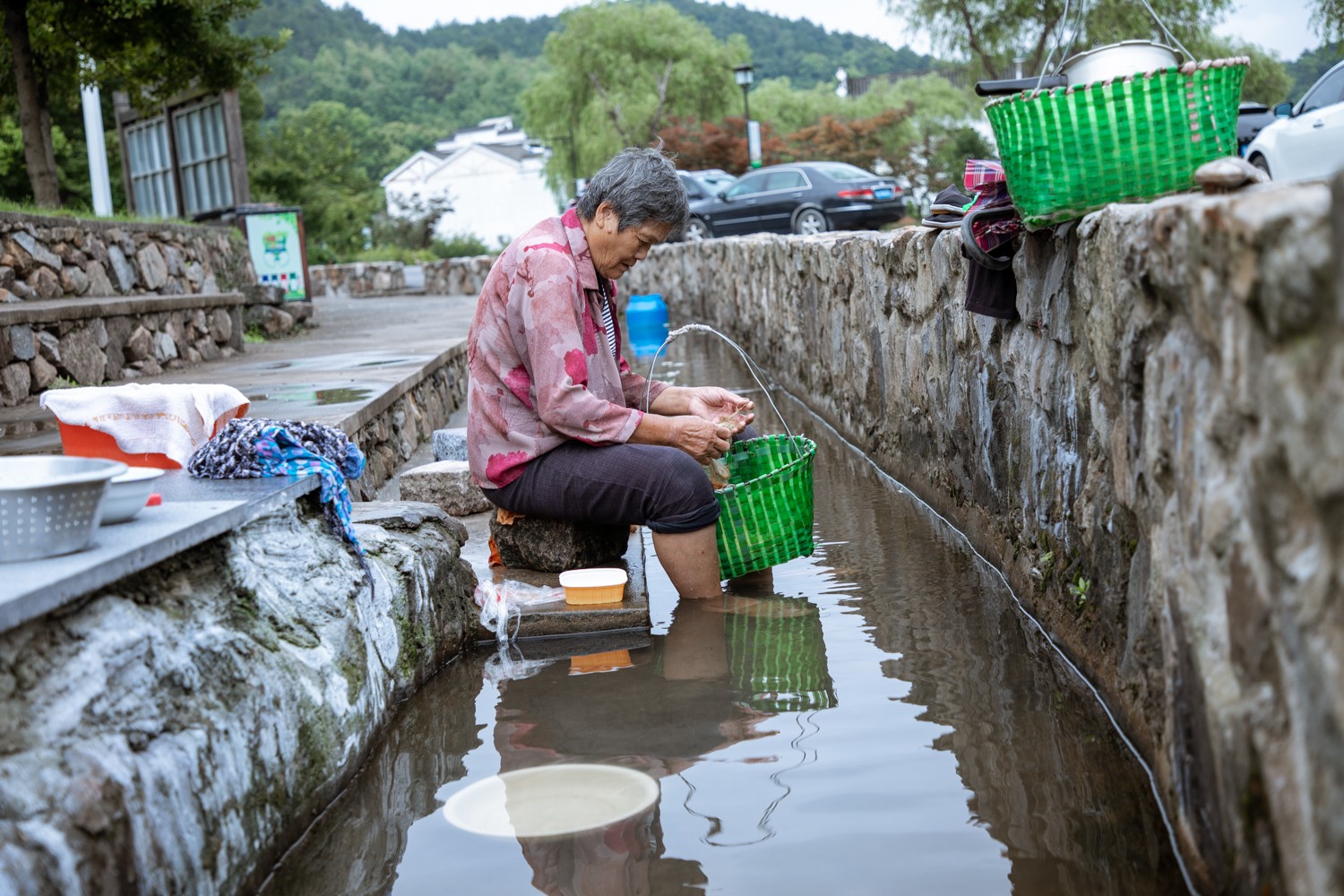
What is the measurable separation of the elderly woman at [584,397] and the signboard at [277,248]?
34.2ft

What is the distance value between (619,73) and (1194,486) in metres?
39.6

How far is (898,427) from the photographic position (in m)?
5.84

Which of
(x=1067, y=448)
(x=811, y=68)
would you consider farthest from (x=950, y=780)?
(x=811, y=68)

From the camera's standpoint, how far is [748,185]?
18.3 metres

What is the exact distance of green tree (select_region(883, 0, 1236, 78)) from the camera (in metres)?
24.9

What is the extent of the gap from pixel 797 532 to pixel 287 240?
1093cm

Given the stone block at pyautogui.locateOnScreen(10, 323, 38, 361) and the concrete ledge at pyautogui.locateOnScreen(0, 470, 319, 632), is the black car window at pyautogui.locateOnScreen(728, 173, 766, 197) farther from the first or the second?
the concrete ledge at pyautogui.locateOnScreen(0, 470, 319, 632)

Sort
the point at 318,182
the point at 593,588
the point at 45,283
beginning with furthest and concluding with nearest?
the point at 318,182 < the point at 45,283 < the point at 593,588

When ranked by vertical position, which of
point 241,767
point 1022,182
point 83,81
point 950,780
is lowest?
point 950,780

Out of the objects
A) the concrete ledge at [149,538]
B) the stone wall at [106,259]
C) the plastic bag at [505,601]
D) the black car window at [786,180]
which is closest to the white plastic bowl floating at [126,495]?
the concrete ledge at [149,538]

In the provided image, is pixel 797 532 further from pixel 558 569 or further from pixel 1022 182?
pixel 1022 182

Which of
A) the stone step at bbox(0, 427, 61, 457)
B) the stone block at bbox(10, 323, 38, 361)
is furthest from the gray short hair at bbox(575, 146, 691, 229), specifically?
the stone block at bbox(10, 323, 38, 361)

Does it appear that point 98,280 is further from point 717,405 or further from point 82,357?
point 717,405

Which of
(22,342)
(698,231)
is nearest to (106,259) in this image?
(22,342)
